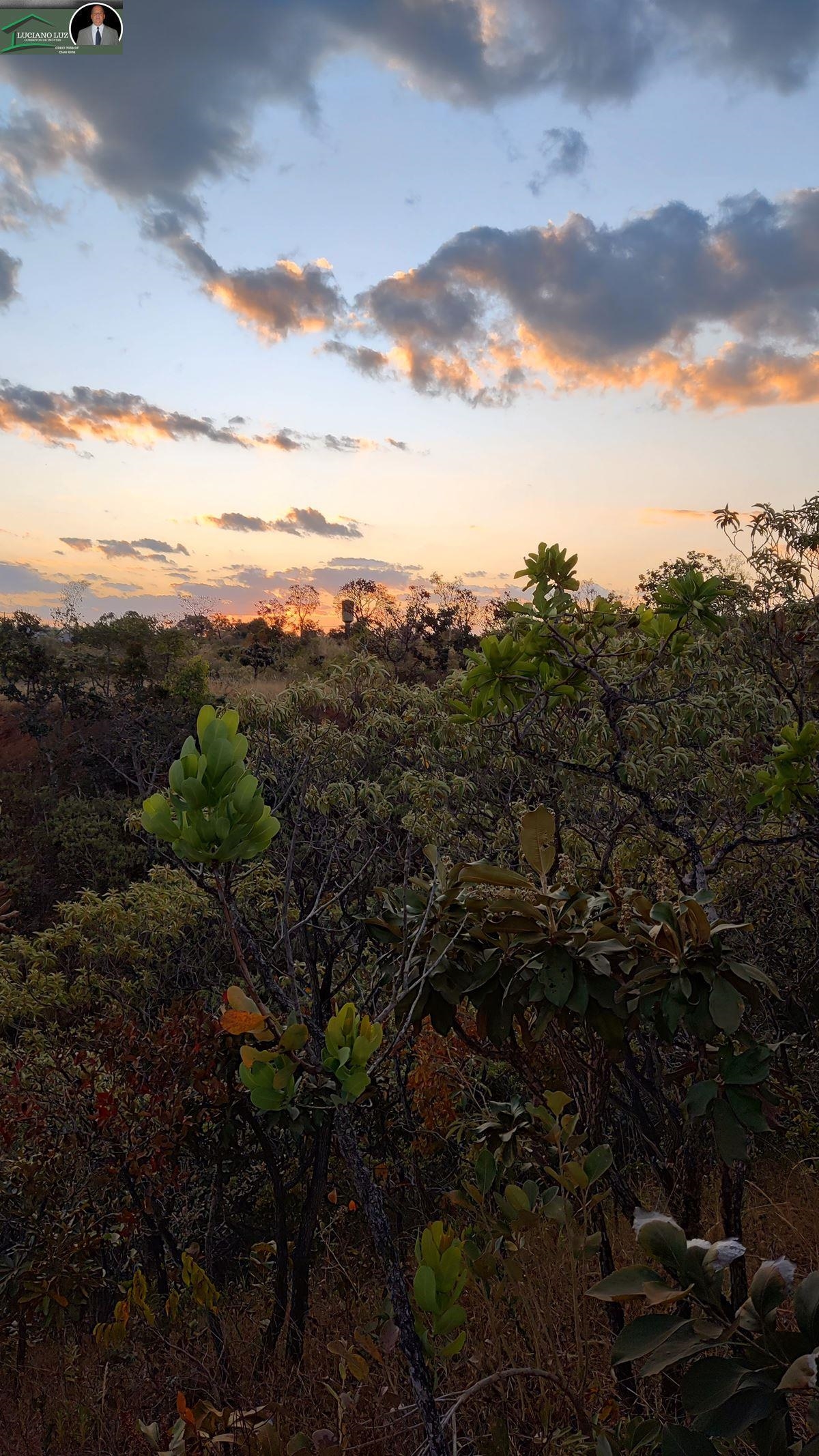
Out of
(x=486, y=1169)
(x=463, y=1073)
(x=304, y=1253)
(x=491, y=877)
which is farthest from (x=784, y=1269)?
(x=463, y=1073)

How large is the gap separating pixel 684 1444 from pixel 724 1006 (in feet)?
2.52

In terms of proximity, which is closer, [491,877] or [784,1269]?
[784,1269]

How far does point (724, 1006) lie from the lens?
72.8 inches

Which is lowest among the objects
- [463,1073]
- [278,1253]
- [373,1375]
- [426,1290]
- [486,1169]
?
[278,1253]

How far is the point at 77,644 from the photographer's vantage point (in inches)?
976

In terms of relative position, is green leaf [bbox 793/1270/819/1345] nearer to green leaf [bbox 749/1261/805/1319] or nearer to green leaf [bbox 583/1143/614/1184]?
green leaf [bbox 749/1261/805/1319]

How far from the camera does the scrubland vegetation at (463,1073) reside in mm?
1686

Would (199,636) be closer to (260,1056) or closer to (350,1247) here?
(350,1247)

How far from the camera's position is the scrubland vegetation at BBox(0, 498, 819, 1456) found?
1686mm

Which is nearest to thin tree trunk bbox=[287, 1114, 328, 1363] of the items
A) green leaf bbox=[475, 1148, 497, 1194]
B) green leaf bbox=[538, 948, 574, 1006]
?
green leaf bbox=[475, 1148, 497, 1194]

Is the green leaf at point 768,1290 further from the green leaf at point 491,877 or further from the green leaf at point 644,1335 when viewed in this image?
the green leaf at point 491,877

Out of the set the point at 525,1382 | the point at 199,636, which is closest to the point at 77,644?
the point at 199,636

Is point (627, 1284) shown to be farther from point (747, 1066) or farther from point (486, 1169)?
point (486, 1169)

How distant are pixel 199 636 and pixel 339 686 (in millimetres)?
29014
